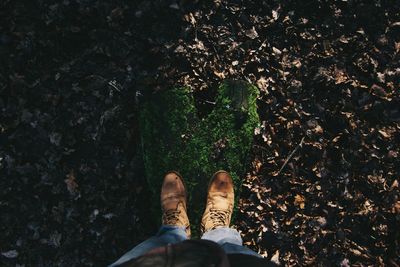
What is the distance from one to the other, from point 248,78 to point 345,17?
1164 millimetres

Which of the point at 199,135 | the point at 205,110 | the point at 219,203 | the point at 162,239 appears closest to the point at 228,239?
the point at 219,203

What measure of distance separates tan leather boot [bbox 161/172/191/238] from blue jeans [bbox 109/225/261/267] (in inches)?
3.1

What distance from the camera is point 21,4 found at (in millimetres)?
3607

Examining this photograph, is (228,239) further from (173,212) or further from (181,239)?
(173,212)

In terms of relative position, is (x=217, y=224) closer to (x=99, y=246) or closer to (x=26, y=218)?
(x=99, y=246)

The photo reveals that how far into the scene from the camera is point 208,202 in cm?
355

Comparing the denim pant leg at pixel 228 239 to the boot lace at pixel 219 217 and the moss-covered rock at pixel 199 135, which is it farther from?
the moss-covered rock at pixel 199 135

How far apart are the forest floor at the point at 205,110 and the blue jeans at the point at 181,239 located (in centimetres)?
35

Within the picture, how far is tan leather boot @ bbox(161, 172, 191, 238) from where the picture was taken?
3.40 metres

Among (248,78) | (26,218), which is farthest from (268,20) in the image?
(26,218)

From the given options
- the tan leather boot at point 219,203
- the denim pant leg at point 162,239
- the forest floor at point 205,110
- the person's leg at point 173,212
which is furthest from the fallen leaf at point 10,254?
the tan leather boot at point 219,203

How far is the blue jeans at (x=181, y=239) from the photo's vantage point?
2934mm

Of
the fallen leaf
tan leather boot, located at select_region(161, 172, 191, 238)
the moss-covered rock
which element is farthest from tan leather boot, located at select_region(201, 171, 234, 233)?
the fallen leaf

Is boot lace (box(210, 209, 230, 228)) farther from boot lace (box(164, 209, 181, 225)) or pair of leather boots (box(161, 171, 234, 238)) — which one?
boot lace (box(164, 209, 181, 225))
